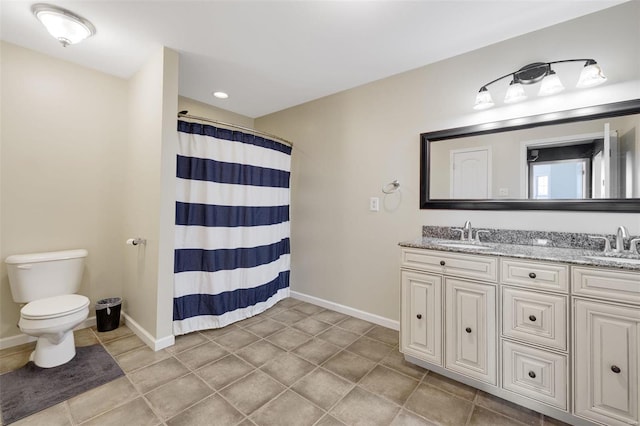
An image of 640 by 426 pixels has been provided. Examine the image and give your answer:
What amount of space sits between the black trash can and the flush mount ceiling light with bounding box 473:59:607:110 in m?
3.56

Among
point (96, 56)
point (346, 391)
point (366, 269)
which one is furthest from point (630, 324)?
point (96, 56)

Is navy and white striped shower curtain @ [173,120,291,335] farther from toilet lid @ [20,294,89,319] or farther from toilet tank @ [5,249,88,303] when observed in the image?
toilet tank @ [5,249,88,303]

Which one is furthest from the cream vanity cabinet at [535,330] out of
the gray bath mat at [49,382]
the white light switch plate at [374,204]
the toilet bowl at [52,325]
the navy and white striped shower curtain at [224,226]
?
the toilet bowl at [52,325]

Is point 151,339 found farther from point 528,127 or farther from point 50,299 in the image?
point 528,127

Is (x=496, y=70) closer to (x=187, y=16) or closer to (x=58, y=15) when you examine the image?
(x=187, y=16)

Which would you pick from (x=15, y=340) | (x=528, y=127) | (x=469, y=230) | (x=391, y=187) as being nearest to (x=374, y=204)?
(x=391, y=187)

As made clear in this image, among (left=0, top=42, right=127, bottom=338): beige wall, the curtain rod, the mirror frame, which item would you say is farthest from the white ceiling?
the mirror frame

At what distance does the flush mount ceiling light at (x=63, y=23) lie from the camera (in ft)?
5.59

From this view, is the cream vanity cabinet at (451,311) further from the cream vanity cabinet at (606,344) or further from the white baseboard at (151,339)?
the white baseboard at (151,339)

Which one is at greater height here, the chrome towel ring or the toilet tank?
the chrome towel ring

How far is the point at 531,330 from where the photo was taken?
1501mm

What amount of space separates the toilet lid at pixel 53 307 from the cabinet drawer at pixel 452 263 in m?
2.42

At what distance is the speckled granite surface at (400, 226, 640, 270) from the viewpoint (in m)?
1.38

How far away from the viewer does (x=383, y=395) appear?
1.67 m
